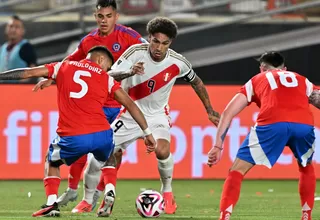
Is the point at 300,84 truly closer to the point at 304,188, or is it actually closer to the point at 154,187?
the point at 304,188

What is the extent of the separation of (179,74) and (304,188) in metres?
2.13

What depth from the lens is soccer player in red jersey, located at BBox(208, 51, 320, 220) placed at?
821 cm

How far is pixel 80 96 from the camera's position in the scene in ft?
29.6

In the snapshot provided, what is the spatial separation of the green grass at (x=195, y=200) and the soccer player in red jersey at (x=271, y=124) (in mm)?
1108

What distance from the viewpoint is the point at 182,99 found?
15.2 metres

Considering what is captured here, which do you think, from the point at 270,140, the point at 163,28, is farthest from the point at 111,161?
the point at 270,140

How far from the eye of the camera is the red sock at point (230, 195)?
26.5 feet

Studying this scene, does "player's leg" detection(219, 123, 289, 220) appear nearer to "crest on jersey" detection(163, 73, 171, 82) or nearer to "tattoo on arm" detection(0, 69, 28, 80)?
"crest on jersey" detection(163, 73, 171, 82)

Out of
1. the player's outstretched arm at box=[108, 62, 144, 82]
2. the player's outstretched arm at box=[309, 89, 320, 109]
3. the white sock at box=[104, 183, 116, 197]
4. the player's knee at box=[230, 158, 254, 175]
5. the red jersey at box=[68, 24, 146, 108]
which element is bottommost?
the white sock at box=[104, 183, 116, 197]

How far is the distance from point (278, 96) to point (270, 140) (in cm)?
38

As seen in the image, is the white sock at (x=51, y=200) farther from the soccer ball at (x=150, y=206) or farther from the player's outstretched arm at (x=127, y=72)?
the player's outstretched arm at (x=127, y=72)

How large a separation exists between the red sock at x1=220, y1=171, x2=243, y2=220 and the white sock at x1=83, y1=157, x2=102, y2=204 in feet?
7.31

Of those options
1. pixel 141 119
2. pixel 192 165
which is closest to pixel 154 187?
pixel 192 165

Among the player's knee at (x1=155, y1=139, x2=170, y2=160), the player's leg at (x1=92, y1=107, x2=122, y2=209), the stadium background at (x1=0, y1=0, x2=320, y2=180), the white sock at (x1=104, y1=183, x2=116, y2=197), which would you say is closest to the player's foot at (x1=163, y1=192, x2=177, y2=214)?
the player's knee at (x1=155, y1=139, x2=170, y2=160)
